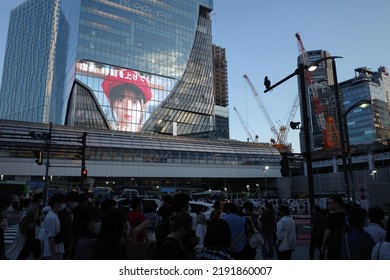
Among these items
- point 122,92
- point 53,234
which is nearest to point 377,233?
point 53,234

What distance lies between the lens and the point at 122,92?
288 feet

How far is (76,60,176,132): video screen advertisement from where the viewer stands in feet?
275

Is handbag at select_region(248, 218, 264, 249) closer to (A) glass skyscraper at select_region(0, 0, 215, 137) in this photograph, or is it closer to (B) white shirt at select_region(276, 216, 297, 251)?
(B) white shirt at select_region(276, 216, 297, 251)

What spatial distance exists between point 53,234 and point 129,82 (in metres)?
87.8

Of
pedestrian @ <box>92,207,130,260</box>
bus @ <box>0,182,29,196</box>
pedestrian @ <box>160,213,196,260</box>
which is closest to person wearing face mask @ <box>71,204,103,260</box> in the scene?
pedestrian @ <box>92,207,130,260</box>

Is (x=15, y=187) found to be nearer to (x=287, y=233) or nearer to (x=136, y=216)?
(x=136, y=216)

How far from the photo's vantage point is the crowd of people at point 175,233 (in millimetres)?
3523

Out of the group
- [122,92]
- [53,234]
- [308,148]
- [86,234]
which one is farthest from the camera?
[122,92]

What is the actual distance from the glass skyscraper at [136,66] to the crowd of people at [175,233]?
79859 mm

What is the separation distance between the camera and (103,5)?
90.6 m

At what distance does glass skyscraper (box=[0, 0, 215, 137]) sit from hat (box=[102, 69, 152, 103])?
0.28 metres

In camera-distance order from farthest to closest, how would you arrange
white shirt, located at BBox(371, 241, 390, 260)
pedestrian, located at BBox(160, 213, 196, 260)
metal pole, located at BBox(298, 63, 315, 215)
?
metal pole, located at BBox(298, 63, 315, 215)
white shirt, located at BBox(371, 241, 390, 260)
pedestrian, located at BBox(160, 213, 196, 260)

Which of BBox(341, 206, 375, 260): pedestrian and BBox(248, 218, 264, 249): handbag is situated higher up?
BBox(341, 206, 375, 260): pedestrian
